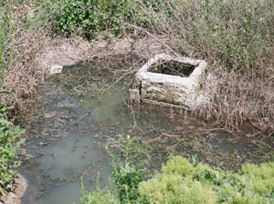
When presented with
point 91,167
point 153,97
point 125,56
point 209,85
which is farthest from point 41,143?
point 125,56

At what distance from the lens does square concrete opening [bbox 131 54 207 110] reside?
611 centimetres

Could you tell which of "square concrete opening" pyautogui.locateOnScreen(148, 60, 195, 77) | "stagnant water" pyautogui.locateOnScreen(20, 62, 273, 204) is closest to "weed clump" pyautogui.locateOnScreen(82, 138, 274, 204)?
"stagnant water" pyautogui.locateOnScreen(20, 62, 273, 204)

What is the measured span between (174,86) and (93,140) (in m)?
1.51

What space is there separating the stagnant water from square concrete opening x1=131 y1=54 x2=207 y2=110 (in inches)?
7.6

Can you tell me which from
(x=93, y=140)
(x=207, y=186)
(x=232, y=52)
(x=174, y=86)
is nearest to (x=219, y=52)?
(x=232, y=52)

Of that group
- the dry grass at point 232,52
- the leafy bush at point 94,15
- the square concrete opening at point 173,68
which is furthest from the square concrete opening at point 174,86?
the leafy bush at point 94,15

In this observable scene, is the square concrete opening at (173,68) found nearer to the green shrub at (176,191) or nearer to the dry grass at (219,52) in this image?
the dry grass at (219,52)

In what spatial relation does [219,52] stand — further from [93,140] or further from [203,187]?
[203,187]

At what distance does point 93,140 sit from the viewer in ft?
18.3

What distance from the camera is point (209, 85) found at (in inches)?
243

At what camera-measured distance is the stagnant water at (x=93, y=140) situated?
188 inches

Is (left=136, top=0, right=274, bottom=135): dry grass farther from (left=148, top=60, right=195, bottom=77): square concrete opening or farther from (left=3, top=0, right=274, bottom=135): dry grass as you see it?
(left=148, top=60, right=195, bottom=77): square concrete opening

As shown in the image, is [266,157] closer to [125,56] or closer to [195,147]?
[195,147]

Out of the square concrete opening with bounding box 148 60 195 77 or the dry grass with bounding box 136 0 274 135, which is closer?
the dry grass with bounding box 136 0 274 135
